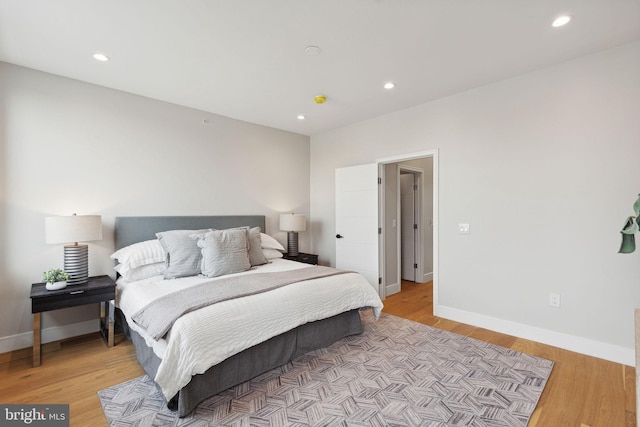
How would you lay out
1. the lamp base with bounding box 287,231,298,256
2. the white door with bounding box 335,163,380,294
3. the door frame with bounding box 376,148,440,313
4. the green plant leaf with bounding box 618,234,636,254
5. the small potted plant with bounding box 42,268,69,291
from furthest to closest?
the lamp base with bounding box 287,231,298,256
the white door with bounding box 335,163,380,294
the door frame with bounding box 376,148,440,313
the small potted plant with bounding box 42,268,69,291
the green plant leaf with bounding box 618,234,636,254

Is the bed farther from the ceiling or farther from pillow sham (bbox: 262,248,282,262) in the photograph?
the ceiling

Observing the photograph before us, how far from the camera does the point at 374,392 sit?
2.11 m

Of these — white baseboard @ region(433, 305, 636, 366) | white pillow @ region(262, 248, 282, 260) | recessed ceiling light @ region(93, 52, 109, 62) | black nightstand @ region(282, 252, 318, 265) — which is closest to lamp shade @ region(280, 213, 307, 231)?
black nightstand @ region(282, 252, 318, 265)

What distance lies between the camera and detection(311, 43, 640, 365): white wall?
2459 millimetres

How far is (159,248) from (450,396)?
9.69ft

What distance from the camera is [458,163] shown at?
11.2ft

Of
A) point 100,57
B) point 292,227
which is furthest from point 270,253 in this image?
point 100,57

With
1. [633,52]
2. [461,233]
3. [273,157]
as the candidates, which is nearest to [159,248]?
[273,157]

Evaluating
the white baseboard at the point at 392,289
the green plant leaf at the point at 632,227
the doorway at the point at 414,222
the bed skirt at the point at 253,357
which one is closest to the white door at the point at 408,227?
the doorway at the point at 414,222

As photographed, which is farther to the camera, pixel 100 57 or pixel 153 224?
pixel 153 224

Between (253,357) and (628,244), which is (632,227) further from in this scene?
(253,357)

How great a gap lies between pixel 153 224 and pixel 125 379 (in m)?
1.67

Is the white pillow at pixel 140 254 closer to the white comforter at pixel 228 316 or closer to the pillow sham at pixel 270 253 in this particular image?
the white comforter at pixel 228 316

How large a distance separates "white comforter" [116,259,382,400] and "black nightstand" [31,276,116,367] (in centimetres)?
13
